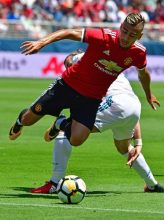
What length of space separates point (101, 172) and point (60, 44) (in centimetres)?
2122

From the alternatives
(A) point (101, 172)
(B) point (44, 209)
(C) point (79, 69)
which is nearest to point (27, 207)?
(B) point (44, 209)

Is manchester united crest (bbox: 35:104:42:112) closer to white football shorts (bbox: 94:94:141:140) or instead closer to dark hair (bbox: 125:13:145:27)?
white football shorts (bbox: 94:94:141:140)

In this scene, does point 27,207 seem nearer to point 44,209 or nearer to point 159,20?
point 44,209

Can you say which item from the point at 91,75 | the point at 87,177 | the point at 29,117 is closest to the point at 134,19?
the point at 91,75

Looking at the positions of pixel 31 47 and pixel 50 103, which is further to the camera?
pixel 50 103

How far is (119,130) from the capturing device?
11742 millimetres

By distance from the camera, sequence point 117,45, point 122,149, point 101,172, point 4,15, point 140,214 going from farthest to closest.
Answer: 1. point 4,15
2. point 101,172
3. point 122,149
4. point 117,45
5. point 140,214

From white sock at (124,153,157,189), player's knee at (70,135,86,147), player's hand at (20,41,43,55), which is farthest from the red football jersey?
white sock at (124,153,157,189)

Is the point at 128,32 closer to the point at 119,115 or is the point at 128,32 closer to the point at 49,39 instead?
the point at 49,39

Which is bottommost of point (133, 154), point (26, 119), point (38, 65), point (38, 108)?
point (38, 65)

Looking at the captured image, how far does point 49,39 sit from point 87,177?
10.6 feet

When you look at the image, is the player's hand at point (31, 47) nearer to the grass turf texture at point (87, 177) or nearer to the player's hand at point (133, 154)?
the grass turf texture at point (87, 177)

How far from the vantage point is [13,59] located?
3441 cm

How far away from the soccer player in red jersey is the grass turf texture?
0.99 metres
